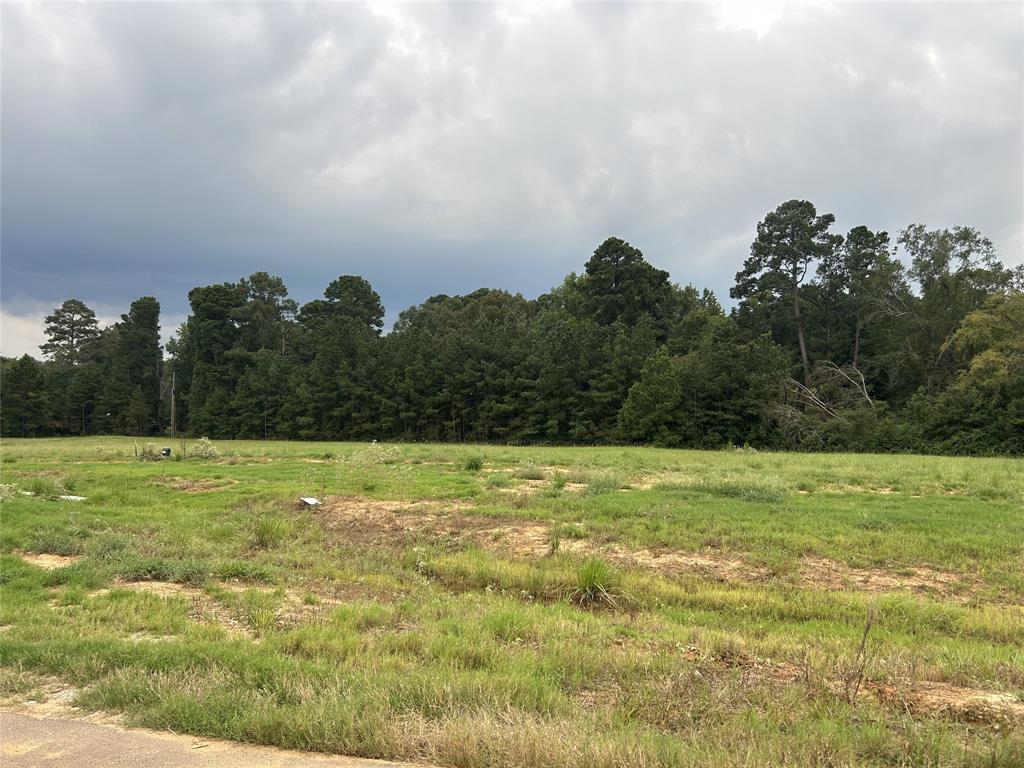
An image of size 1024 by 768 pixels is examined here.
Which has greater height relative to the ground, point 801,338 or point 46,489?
point 801,338

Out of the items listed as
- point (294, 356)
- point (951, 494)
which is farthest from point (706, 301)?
point (951, 494)

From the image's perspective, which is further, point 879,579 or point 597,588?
point 879,579

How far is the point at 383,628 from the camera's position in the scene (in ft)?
21.8

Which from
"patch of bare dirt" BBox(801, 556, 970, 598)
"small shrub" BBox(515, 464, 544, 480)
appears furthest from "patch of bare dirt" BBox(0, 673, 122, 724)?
"small shrub" BBox(515, 464, 544, 480)

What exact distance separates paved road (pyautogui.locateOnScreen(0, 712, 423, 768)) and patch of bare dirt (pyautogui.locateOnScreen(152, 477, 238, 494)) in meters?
15.5

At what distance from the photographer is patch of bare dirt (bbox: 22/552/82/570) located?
370 inches

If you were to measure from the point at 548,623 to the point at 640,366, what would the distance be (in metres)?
50.8

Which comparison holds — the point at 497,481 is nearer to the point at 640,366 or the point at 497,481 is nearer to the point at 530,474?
the point at 530,474

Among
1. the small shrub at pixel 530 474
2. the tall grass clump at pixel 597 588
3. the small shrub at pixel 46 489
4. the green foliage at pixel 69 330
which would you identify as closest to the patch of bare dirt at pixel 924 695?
the tall grass clump at pixel 597 588

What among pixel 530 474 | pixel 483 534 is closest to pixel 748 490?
pixel 530 474

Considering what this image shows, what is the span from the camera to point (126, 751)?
389cm

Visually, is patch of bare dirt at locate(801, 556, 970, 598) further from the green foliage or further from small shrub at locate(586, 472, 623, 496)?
the green foliage

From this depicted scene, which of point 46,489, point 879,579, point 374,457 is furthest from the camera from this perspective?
point 374,457

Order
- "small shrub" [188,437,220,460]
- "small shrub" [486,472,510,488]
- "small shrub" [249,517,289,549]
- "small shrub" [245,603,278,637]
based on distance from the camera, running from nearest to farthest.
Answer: "small shrub" [245,603,278,637] < "small shrub" [249,517,289,549] < "small shrub" [486,472,510,488] < "small shrub" [188,437,220,460]
